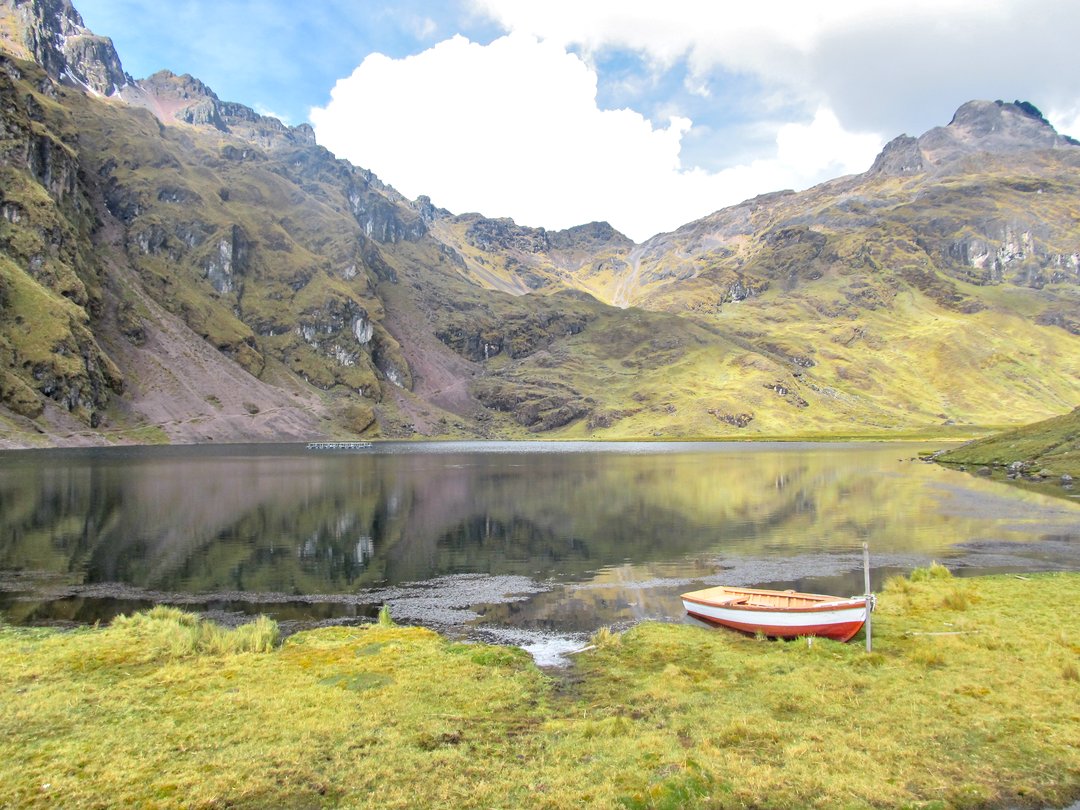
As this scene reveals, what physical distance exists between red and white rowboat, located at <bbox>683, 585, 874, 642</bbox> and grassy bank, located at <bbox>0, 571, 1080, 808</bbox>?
0.94 meters

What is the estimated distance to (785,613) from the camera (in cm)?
2714

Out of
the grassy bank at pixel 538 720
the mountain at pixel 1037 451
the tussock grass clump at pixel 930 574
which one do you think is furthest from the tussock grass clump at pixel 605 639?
the mountain at pixel 1037 451

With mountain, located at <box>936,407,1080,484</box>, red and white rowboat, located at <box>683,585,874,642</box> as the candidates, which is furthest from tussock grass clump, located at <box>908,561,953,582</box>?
mountain, located at <box>936,407,1080,484</box>

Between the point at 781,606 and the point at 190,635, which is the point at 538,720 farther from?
the point at 190,635

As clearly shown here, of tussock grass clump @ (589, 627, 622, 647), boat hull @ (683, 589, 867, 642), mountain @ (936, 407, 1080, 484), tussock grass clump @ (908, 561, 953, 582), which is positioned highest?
mountain @ (936, 407, 1080, 484)

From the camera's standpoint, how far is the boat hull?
26.2 m

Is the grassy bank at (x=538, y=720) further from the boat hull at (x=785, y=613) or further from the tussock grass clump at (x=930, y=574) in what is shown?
the tussock grass clump at (x=930, y=574)

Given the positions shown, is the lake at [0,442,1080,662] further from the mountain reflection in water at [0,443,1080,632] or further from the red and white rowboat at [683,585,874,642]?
the red and white rowboat at [683,585,874,642]

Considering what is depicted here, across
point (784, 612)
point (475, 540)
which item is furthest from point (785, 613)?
point (475, 540)

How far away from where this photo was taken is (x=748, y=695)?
20891 millimetres

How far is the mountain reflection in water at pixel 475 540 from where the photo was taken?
124ft

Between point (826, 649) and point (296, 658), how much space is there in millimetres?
19887

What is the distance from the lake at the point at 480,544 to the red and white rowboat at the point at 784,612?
313 centimetres

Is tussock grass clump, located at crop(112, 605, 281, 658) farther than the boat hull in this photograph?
No
